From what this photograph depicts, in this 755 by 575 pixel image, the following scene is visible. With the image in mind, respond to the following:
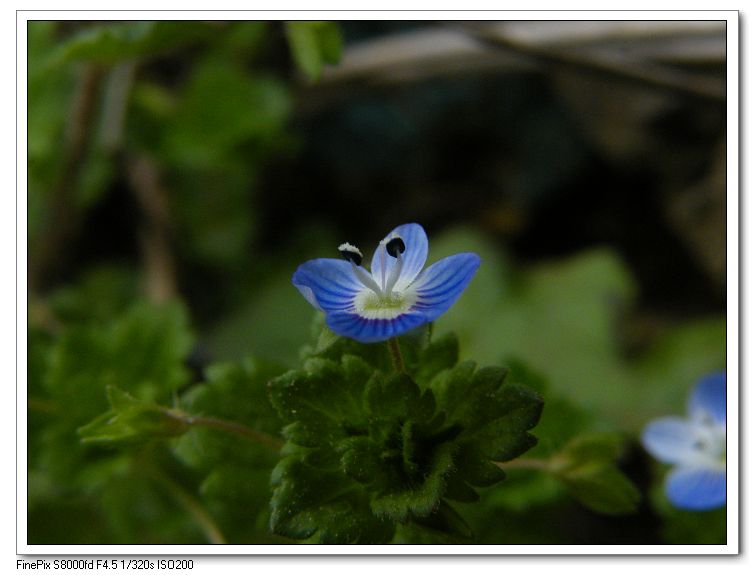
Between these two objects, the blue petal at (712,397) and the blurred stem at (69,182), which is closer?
the blue petal at (712,397)

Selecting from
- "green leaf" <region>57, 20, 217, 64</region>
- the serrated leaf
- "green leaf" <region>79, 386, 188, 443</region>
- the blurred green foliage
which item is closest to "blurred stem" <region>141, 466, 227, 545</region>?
the blurred green foliage

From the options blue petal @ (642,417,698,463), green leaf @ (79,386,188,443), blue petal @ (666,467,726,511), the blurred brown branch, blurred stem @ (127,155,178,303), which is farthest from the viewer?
blurred stem @ (127,155,178,303)

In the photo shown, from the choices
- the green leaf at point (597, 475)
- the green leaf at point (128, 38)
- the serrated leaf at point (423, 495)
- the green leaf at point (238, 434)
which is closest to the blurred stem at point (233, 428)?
the green leaf at point (238, 434)

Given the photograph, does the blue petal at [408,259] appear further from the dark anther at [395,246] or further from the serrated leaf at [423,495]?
the serrated leaf at [423,495]

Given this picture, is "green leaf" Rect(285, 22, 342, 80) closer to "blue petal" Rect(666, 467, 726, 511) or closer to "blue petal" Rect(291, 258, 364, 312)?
"blue petal" Rect(291, 258, 364, 312)

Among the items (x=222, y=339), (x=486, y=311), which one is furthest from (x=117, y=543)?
(x=486, y=311)

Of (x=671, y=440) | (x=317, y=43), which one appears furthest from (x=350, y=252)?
(x=671, y=440)
